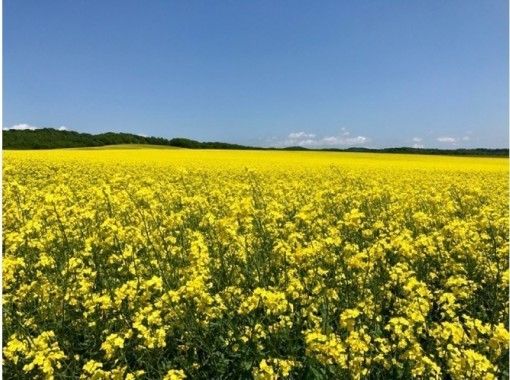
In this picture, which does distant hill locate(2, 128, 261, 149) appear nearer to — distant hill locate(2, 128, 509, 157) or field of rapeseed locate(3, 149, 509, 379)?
distant hill locate(2, 128, 509, 157)

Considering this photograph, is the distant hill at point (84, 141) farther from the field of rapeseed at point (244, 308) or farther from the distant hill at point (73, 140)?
the field of rapeseed at point (244, 308)

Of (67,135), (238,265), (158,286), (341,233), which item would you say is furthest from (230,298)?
(67,135)

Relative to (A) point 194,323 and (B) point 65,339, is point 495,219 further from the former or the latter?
(B) point 65,339

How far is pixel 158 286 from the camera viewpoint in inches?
147

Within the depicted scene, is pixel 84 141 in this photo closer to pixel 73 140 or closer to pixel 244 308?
pixel 73 140

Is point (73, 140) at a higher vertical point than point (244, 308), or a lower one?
higher

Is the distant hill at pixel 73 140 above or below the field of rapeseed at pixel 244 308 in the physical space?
above

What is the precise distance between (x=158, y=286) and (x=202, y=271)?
60 centimetres

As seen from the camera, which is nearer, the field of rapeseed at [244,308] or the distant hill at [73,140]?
the field of rapeseed at [244,308]

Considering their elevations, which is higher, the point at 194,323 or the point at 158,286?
the point at 158,286

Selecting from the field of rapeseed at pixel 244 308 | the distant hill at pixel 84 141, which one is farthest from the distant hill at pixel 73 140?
the field of rapeseed at pixel 244 308

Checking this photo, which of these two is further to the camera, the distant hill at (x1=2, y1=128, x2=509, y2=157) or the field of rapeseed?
the distant hill at (x1=2, y1=128, x2=509, y2=157)

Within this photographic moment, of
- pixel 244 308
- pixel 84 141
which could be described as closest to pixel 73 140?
pixel 84 141

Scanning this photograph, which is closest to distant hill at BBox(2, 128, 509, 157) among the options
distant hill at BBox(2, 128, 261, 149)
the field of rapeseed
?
distant hill at BBox(2, 128, 261, 149)
